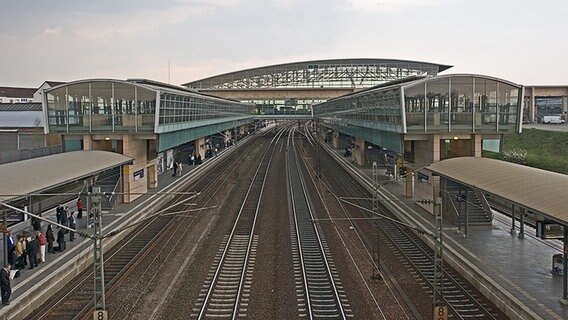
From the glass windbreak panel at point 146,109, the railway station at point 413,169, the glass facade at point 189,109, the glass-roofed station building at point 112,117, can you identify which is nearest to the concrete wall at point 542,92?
the railway station at point 413,169

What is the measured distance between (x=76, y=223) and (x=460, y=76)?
20863 millimetres

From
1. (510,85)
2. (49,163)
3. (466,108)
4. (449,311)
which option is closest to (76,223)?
(49,163)

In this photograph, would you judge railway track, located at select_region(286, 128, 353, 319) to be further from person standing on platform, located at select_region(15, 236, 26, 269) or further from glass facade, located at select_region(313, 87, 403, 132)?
person standing on platform, located at select_region(15, 236, 26, 269)

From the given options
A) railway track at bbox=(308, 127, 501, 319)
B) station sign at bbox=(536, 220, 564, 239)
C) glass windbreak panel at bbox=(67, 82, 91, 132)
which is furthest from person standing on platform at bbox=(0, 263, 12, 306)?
glass windbreak panel at bbox=(67, 82, 91, 132)

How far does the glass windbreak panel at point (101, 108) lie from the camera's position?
103 feet

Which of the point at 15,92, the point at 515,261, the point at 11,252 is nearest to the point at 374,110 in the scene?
the point at 515,261

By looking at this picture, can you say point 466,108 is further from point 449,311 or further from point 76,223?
point 76,223

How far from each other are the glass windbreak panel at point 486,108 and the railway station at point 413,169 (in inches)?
2.1

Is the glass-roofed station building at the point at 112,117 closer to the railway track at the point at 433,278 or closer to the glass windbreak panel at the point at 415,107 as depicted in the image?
the glass windbreak panel at the point at 415,107

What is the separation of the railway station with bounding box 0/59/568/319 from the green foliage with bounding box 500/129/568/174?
447 inches

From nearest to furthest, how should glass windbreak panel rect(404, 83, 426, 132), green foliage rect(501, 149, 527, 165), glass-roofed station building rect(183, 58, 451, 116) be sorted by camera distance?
glass windbreak panel rect(404, 83, 426, 132)
green foliage rect(501, 149, 527, 165)
glass-roofed station building rect(183, 58, 451, 116)

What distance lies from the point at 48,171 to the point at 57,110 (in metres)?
12.2

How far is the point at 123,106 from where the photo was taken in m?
31.5

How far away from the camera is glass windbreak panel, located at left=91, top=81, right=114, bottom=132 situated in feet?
103
